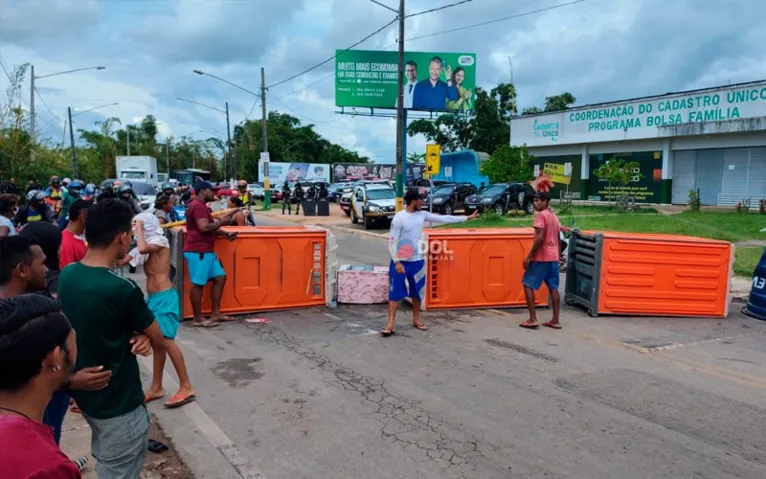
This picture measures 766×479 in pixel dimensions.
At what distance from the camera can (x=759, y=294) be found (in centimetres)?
843

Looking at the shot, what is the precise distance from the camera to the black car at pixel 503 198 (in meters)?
26.0

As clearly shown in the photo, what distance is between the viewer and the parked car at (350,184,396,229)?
933 inches

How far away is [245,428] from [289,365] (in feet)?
5.09

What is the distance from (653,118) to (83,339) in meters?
33.7

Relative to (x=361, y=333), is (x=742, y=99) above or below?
above

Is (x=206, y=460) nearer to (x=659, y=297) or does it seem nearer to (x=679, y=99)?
(x=659, y=297)

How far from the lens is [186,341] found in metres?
7.12

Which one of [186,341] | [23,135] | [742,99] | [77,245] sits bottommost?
[186,341]

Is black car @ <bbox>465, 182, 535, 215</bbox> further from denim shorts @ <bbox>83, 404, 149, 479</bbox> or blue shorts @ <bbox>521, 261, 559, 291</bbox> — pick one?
denim shorts @ <bbox>83, 404, 149, 479</bbox>

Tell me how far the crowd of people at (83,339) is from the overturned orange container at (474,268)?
417 centimetres

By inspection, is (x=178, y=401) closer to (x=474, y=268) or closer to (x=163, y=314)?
(x=163, y=314)

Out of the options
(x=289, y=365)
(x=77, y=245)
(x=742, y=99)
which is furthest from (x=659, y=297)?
(x=742, y=99)

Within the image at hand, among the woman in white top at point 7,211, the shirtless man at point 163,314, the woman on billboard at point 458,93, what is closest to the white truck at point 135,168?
the woman on billboard at point 458,93

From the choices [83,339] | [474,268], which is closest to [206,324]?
[474,268]
